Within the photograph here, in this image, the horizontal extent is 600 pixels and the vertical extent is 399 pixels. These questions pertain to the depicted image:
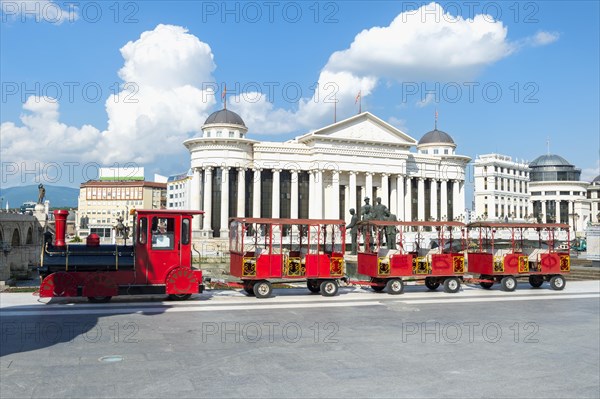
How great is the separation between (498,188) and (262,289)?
103 metres

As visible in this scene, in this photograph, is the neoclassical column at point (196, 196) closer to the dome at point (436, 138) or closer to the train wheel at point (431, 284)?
the dome at point (436, 138)

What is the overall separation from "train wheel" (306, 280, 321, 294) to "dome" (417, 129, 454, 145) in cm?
7351

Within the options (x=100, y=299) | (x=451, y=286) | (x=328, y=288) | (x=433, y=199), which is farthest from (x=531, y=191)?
(x=100, y=299)

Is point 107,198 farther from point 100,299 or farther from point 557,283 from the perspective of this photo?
point 557,283

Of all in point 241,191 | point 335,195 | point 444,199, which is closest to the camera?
point 241,191

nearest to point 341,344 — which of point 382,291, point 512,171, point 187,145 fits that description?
point 382,291

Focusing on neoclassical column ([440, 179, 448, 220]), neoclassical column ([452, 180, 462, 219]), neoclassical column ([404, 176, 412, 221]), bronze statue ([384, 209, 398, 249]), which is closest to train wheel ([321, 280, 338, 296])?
bronze statue ([384, 209, 398, 249])

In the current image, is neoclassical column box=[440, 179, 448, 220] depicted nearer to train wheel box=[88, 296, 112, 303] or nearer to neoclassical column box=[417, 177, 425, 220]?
neoclassical column box=[417, 177, 425, 220]

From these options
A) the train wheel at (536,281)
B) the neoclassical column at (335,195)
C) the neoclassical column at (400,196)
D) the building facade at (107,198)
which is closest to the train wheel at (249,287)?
the train wheel at (536,281)

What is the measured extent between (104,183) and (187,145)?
9443 centimetres

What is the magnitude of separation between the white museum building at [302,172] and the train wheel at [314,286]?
48.3m

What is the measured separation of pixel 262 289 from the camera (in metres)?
21.2

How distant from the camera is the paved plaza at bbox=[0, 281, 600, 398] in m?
9.58

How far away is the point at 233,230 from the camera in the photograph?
22.0 m
